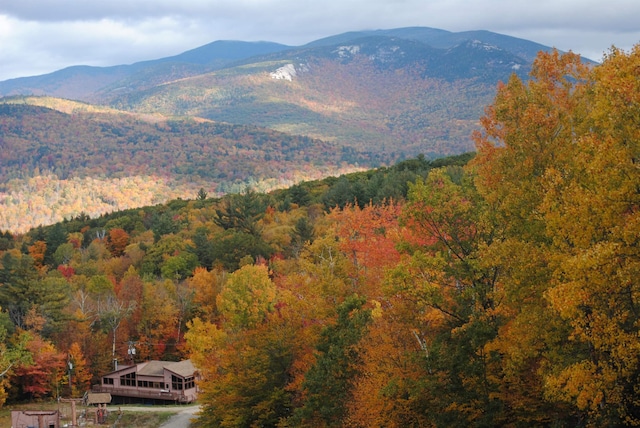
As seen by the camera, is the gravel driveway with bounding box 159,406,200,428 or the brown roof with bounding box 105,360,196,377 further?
the brown roof with bounding box 105,360,196,377

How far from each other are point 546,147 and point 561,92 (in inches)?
190

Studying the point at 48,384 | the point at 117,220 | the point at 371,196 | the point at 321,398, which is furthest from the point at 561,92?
the point at 117,220

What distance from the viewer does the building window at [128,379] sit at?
62188mm

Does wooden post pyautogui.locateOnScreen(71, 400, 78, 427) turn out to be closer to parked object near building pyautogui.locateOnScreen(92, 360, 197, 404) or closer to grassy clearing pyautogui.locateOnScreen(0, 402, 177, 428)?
grassy clearing pyautogui.locateOnScreen(0, 402, 177, 428)

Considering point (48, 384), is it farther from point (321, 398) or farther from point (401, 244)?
point (401, 244)

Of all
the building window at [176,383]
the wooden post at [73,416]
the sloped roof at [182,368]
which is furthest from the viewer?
the building window at [176,383]

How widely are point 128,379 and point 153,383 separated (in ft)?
8.54

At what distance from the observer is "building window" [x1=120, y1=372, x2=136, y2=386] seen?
62.2 meters

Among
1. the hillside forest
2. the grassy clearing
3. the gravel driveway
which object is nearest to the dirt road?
the gravel driveway

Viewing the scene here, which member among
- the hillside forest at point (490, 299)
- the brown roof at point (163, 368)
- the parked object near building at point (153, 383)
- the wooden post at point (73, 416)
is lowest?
the parked object near building at point (153, 383)

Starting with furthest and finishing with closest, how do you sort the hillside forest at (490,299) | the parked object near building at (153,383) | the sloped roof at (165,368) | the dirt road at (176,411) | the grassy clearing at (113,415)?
the parked object near building at (153,383), the sloped roof at (165,368), the grassy clearing at (113,415), the dirt road at (176,411), the hillside forest at (490,299)

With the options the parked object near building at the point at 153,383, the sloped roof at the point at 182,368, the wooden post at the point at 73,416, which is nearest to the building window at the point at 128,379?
the parked object near building at the point at 153,383

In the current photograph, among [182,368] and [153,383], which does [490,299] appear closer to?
[182,368]

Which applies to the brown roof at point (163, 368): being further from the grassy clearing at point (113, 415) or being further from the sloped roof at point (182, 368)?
the grassy clearing at point (113, 415)
